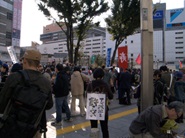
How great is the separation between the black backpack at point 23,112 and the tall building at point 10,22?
62951mm

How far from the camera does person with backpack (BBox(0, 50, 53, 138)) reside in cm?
213

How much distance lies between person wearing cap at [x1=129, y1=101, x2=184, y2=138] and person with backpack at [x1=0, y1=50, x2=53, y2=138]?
1431 mm

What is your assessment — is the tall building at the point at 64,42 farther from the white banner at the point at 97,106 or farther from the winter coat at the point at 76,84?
the white banner at the point at 97,106

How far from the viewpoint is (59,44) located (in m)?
127

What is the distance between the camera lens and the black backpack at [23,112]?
2.13 meters

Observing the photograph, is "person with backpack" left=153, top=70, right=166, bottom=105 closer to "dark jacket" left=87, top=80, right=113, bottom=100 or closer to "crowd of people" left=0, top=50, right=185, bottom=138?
"crowd of people" left=0, top=50, right=185, bottom=138

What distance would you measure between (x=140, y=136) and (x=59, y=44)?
12655 centimetres

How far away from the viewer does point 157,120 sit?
9.25 ft

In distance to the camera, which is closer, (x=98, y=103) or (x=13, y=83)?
(x=13, y=83)

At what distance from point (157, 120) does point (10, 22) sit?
6677cm

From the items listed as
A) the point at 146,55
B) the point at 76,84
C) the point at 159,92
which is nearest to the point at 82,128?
the point at 76,84

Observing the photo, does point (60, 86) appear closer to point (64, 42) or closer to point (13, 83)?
point (13, 83)

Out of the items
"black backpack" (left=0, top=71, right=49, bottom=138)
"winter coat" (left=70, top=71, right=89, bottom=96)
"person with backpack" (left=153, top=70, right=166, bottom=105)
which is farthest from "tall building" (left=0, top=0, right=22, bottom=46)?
"black backpack" (left=0, top=71, right=49, bottom=138)

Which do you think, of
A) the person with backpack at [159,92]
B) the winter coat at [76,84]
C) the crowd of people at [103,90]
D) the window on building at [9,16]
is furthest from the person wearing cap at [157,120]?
the window on building at [9,16]
